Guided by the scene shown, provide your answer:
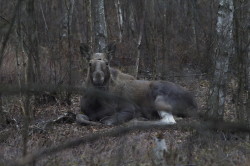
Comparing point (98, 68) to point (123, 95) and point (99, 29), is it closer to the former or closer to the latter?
point (123, 95)

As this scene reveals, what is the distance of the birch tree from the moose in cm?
184

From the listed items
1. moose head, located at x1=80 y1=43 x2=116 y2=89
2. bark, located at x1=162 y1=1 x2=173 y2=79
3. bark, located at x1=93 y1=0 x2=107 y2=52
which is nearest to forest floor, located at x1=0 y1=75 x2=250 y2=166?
moose head, located at x1=80 y1=43 x2=116 y2=89

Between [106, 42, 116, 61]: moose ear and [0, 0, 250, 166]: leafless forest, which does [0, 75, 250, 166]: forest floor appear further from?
[106, 42, 116, 61]: moose ear

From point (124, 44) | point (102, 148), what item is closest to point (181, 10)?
point (124, 44)

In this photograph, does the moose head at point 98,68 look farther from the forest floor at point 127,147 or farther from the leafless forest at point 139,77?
A: the forest floor at point 127,147

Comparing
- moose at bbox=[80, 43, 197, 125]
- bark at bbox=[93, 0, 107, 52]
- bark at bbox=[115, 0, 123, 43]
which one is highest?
bark at bbox=[115, 0, 123, 43]

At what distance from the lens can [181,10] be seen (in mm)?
24578

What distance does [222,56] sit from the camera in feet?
32.9

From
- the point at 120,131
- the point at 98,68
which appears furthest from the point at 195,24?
the point at 120,131

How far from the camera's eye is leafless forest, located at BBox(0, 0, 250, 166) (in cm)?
471

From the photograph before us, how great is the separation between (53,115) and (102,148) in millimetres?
4558

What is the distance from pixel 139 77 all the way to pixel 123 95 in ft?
18.5

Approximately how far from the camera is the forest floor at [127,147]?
22.7 feet

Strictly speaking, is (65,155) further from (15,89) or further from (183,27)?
(183,27)
